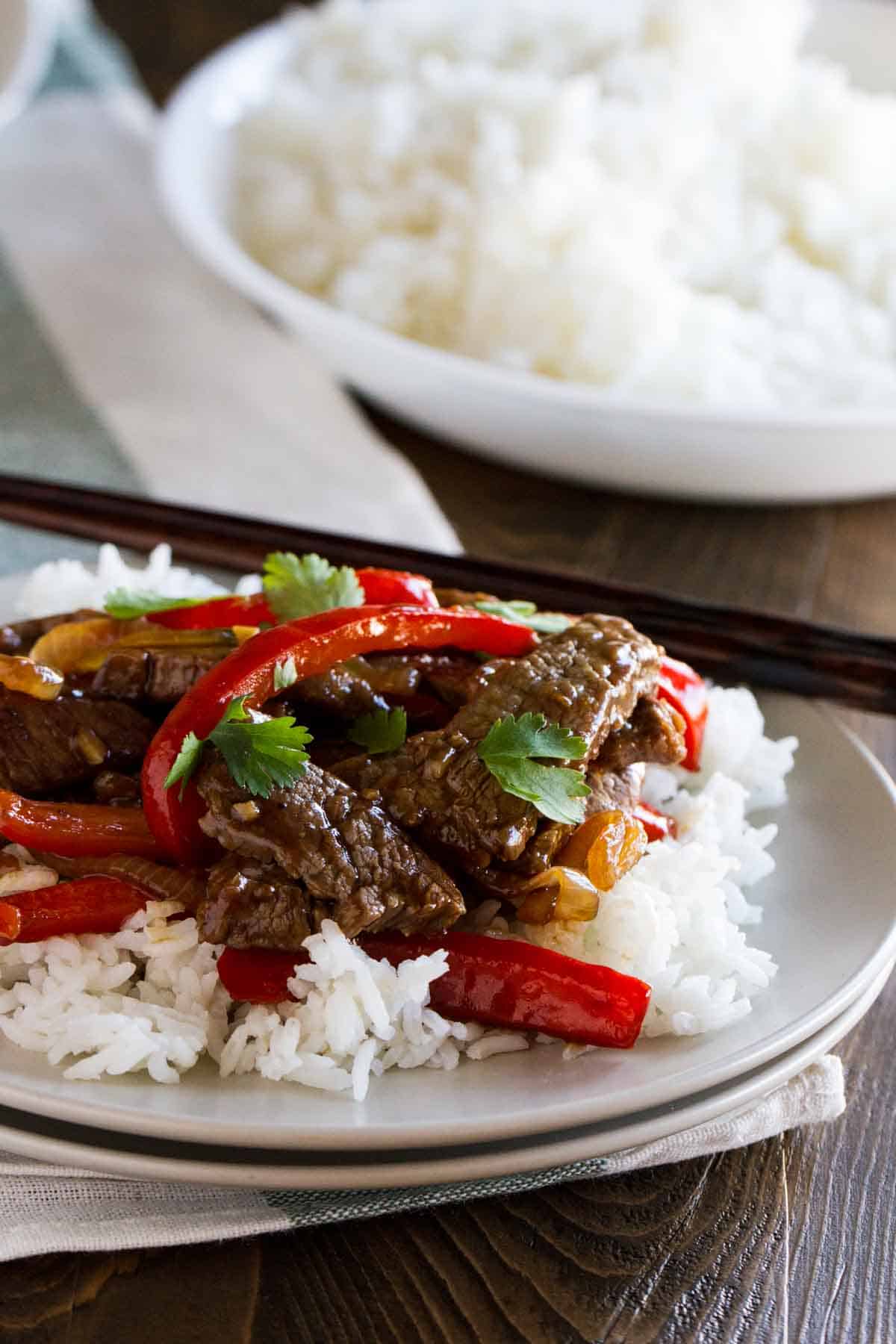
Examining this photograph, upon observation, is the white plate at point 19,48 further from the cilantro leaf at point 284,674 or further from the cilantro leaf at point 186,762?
the cilantro leaf at point 186,762

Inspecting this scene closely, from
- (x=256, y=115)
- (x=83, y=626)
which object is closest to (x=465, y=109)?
(x=256, y=115)

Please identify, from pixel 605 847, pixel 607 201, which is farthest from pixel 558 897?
pixel 607 201

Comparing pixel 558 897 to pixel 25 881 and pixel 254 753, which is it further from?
pixel 25 881

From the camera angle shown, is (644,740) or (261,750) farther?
(644,740)

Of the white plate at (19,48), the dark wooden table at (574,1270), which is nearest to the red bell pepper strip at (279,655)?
the dark wooden table at (574,1270)

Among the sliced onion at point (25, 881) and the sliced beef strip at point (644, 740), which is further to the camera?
the sliced beef strip at point (644, 740)

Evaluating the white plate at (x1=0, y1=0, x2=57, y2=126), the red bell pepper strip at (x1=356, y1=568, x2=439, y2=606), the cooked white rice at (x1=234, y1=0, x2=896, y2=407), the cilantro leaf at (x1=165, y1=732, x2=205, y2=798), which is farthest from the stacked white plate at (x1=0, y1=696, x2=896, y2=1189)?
the white plate at (x1=0, y1=0, x2=57, y2=126)

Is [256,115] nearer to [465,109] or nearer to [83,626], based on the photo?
[465,109]
